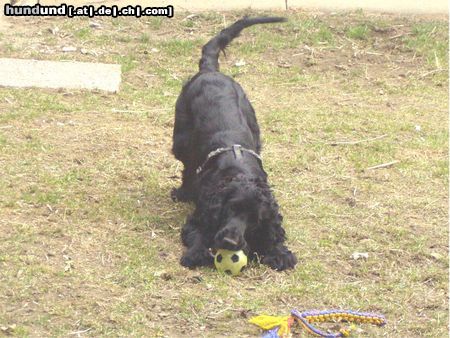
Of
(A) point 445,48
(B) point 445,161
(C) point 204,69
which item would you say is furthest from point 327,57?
(C) point 204,69

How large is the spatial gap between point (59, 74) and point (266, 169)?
289 cm

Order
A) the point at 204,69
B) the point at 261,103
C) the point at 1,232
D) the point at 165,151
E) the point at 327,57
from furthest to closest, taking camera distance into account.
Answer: the point at 327,57 → the point at 261,103 → the point at 165,151 → the point at 204,69 → the point at 1,232

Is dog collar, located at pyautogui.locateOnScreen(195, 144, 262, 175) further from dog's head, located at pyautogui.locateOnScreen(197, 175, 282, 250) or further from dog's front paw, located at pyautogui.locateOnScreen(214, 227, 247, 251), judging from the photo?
dog's front paw, located at pyautogui.locateOnScreen(214, 227, 247, 251)

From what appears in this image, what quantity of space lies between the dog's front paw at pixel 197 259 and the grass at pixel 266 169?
0.08 metres

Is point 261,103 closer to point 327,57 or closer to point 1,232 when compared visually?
point 327,57

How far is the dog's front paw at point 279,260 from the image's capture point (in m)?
5.63

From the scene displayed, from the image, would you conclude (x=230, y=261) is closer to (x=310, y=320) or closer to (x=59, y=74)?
(x=310, y=320)

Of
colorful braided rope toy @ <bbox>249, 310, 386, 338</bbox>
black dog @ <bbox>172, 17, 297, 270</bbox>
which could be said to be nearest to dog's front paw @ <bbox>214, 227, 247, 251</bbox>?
black dog @ <bbox>172, 17, 297, 270</bbox>

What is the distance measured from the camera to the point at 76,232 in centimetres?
590

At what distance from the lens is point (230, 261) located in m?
5.45

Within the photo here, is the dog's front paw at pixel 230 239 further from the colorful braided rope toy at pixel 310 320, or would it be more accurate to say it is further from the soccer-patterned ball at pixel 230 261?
the colorful braided rope toy at pixel 310 320

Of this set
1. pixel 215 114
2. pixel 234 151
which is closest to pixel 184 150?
pixel 215 114

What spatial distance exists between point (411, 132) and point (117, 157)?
2.94m

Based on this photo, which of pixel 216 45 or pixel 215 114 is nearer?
pixel 215 114
